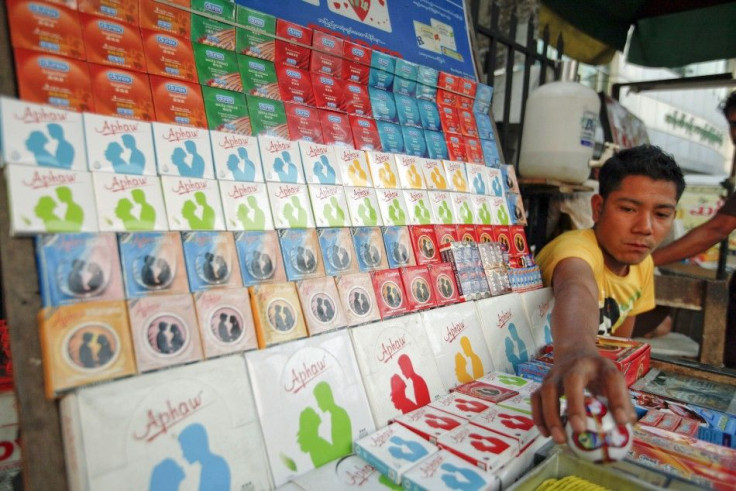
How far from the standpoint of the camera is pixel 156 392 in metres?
0.83

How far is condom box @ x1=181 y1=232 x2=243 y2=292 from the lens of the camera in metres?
0.96

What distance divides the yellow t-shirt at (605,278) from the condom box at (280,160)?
4.12 ft

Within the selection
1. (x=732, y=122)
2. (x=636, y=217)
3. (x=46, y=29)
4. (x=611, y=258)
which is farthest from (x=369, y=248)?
(x=732, y=122)

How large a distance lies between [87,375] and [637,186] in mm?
1989

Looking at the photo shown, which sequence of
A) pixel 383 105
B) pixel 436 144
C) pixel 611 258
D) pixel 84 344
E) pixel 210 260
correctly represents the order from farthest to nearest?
pixel 611 258 → pixel 436 144 → pixel 383 105 → pixel 210 260 → pixel 84 344

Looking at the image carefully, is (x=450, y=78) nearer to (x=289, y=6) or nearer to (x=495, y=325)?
(x=289, y=6)

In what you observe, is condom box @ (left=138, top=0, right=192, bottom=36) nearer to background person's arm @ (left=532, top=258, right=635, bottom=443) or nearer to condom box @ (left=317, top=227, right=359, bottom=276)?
condom box @ (left=317, top=227, right=359, bottom=276)

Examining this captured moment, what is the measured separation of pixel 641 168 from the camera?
1.72 m

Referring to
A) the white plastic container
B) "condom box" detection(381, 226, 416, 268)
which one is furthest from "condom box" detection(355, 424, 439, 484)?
the white plastic container

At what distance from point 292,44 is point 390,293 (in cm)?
86

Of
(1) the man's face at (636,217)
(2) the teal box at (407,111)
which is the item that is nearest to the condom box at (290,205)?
(2) the teal box at (407,111)

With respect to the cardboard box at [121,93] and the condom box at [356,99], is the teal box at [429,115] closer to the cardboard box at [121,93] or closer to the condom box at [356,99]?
the condom box at [356,99]

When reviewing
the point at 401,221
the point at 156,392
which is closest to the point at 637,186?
the point at 401,221

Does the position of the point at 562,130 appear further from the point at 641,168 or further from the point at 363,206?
the point at 363,206
